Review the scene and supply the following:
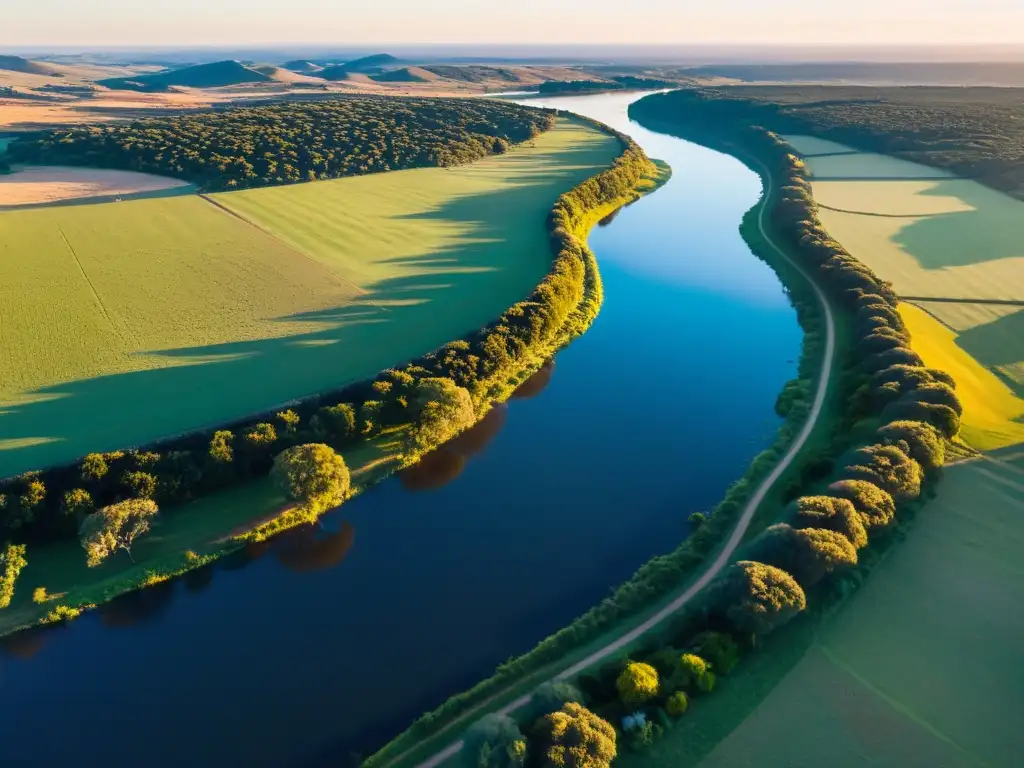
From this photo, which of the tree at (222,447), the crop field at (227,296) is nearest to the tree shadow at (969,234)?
the crop field at (227,296)

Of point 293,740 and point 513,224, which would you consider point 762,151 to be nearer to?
point 513,224

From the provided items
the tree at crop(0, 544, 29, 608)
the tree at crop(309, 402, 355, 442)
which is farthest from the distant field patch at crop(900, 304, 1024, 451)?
the tree at crop(0, 544, 29, 608)

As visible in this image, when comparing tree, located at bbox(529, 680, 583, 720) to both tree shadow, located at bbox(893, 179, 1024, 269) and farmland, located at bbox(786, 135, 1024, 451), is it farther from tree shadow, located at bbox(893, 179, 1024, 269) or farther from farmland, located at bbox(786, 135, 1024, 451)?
tree shadow, located at bbox(893, 179, 1024, 269)

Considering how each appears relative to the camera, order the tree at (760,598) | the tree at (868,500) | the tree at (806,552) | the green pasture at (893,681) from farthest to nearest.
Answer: the tree at (868,500)
the tree at (806,552)
the tree at (760,598)
the green pasture at (893,681)

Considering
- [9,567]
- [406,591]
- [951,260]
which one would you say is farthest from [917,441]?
[9,567]

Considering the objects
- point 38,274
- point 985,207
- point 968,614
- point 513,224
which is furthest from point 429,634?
point 985,207

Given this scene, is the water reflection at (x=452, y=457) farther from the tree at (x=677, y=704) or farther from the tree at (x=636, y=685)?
the tree at (x=677, y=704)

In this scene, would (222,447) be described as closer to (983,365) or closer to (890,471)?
(890,471)
